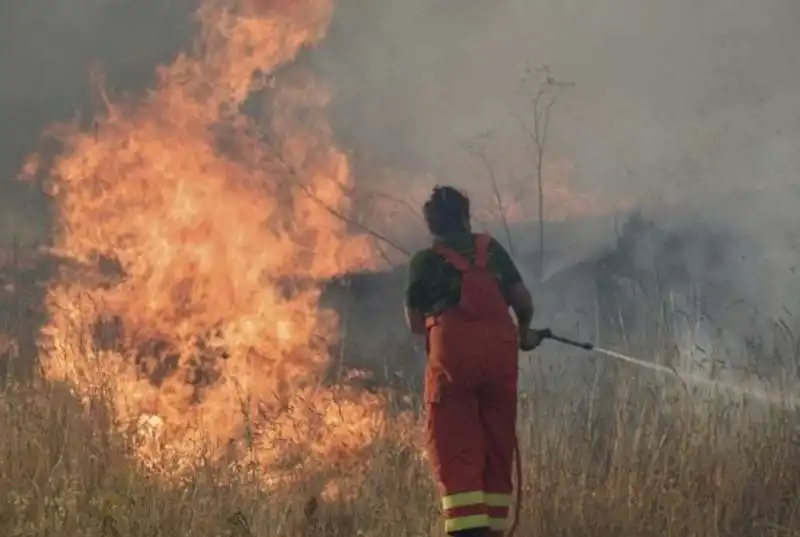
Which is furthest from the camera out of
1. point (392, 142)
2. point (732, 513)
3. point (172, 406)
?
point (392, 142)

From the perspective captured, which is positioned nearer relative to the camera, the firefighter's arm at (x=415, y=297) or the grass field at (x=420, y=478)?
the firefighter's arm at (x=415, y=297)

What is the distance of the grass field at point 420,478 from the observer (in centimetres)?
482

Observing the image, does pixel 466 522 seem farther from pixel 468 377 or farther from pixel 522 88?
pixel 522 88

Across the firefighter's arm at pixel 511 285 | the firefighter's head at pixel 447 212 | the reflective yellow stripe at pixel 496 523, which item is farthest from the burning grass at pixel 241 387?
the firefighter's head at pixel 447 212

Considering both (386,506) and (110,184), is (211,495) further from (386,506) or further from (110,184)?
(110,184)

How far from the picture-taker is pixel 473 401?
170 inches

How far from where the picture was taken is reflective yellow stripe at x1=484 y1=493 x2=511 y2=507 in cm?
438

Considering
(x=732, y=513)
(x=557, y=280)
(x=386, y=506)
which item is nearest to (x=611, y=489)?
(x=732, y=513)

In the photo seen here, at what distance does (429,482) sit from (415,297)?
1.31 metres

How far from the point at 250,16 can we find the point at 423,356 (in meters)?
2.98

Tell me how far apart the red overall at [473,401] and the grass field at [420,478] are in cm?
68

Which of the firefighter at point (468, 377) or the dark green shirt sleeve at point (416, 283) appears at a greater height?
the dark green shirt sleeve at point (416, 283)

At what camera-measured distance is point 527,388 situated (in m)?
5.71

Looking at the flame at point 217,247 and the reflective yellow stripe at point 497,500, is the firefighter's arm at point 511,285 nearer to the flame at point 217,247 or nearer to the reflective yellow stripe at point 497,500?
the reflective yellow stripe at point 497,500
